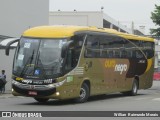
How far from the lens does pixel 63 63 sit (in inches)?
780

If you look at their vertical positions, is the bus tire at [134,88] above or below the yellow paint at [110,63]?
below

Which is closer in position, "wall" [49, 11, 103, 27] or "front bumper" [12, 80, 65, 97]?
"front bumper" [12, 80, 65, 97]

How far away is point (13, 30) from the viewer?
34812 millimetres

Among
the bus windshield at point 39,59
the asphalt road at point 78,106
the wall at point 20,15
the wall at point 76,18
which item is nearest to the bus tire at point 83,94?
the asphalt road at point 78,106

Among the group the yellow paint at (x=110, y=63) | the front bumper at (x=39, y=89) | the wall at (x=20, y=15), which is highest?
the wall at (x=20, y=15)

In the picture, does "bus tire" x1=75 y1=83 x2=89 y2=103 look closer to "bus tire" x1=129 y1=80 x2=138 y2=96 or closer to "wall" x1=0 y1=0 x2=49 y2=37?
"bus tire" x1=129 y1=80 x2=138 y2=96

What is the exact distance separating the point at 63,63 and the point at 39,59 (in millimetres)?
972

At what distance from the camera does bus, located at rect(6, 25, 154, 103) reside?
1969cm

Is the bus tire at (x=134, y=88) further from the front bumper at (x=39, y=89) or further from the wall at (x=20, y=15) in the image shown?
the wall at (x=20, y=15)

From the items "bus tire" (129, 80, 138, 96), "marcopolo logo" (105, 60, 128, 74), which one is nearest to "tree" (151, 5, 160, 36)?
"bus tire" (129, 80, 138, 96)

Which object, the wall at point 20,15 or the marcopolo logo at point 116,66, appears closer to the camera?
the marcopolo logo at point 116,66

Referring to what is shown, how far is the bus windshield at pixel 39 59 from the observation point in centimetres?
1967

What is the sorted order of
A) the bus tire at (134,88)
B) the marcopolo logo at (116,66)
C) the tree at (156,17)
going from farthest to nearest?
the tree at (156,17) < the bus tire at (134,88) < the marcopolo logo at (116,66)

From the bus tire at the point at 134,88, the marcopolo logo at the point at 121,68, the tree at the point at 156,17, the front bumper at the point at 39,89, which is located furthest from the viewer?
the tree at the point at 156,17
